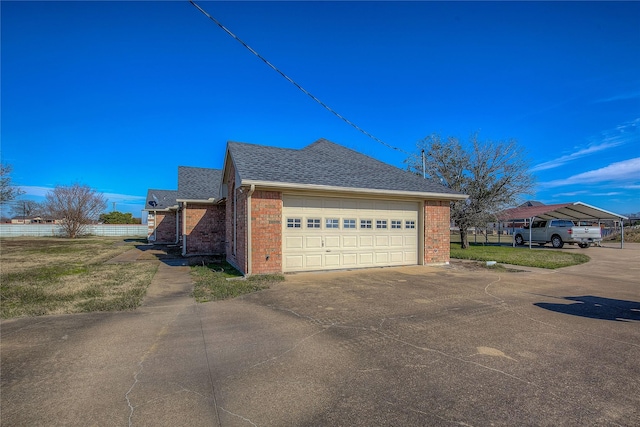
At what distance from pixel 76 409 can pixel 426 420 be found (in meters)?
3.03

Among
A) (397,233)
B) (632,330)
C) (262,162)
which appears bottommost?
(632,330)

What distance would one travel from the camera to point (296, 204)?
998 cm

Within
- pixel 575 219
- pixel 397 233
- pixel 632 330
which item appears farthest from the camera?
pixel 575 219

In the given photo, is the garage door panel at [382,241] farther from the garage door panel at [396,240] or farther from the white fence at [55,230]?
the white fence at [55,230]

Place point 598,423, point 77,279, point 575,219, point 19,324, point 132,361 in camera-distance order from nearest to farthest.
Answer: point 598,423
point 132,361
point 19,324
point 77,279
point 575,219

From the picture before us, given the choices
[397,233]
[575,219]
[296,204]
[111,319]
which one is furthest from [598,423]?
[575,219]

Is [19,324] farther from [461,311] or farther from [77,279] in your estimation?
[461,311]

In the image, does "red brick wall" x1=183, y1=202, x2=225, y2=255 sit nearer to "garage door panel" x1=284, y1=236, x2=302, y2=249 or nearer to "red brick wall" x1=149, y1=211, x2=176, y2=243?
"garage door panel" x1=284, y1=236, x2=302, y2=249

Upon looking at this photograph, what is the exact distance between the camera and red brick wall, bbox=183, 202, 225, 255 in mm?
16406

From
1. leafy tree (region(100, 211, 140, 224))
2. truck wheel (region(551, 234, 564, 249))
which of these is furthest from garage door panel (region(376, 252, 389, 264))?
leafy tree (region(100, 211, 140, 224))

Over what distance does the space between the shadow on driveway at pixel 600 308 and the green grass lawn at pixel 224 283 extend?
6.22 metres

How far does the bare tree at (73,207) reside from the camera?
110 ft

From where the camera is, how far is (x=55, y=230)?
3750cm

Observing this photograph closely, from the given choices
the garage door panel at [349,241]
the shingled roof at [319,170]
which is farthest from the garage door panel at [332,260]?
the shingled roof at [319,170]
